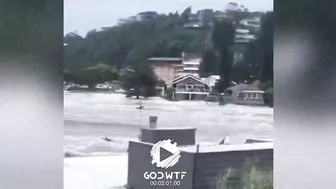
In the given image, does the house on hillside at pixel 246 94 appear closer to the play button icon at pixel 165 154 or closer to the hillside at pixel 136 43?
the hillside at pixel 136 43

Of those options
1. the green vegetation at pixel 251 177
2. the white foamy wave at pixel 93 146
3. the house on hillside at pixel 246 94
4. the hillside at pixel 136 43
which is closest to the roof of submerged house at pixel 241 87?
the house on hillside at pixel 246 94

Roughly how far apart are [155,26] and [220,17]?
11.3 inches

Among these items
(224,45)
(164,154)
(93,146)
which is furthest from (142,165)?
(224,45)

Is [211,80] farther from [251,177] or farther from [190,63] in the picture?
[251,177]

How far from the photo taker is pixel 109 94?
9.37 ft

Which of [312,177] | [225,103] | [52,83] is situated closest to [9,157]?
[52,83]

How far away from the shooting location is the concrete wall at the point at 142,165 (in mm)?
2854

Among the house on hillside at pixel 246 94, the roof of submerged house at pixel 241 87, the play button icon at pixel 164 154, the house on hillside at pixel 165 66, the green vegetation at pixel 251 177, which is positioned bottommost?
the green vegetation at pixel 251 177

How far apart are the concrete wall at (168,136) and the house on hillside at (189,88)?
15 centimetres

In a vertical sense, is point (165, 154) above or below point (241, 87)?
below

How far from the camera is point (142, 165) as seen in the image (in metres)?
2.86

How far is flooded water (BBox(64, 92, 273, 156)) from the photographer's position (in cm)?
282

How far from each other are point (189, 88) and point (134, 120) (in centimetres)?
28

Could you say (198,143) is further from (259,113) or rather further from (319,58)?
(319,58)
